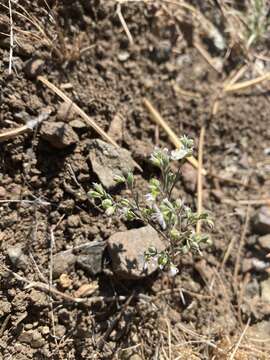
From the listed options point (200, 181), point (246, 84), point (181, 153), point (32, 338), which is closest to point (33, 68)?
point (181, 153)

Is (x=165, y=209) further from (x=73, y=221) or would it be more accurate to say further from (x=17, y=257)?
(x=17, y=257)

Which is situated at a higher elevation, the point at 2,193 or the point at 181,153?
the point at 181,153

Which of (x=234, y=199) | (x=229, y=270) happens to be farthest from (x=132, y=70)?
(x=229, y=270)

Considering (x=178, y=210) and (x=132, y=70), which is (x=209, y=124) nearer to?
(x=132, y=70)

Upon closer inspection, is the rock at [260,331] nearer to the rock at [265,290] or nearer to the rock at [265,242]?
the rock at [265,290]

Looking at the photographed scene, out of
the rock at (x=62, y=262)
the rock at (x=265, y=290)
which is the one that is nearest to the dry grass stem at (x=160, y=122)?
the rock at (x=265, y=290)

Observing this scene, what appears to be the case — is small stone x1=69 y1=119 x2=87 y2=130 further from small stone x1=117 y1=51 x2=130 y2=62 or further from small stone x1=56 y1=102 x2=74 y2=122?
small stone x1=117 y1=51 x2=130 y2=62
